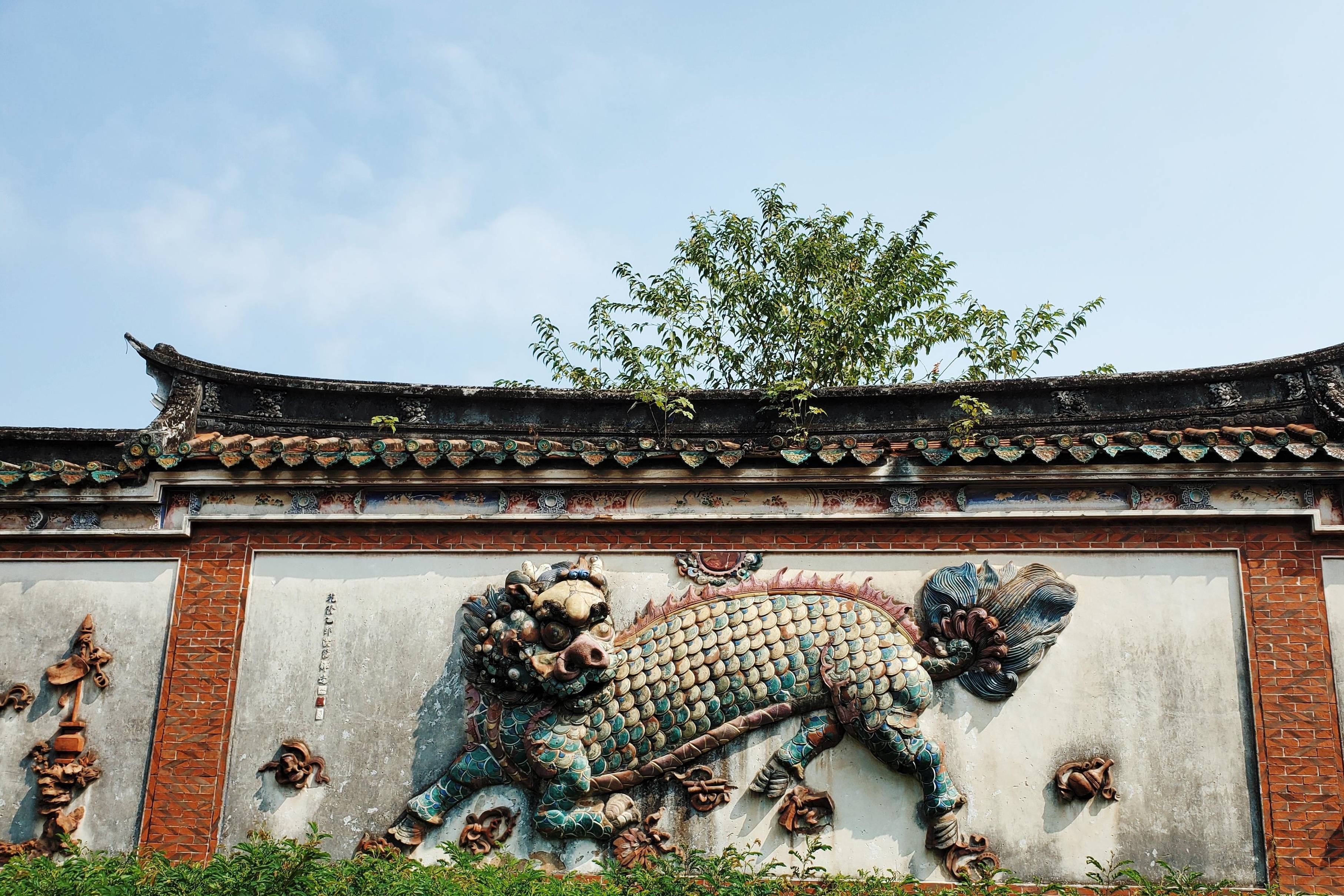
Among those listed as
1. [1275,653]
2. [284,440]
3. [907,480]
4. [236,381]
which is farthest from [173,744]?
[1275,653]

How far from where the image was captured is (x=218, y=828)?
786cm

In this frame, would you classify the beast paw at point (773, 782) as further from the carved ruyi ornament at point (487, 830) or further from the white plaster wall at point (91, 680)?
the white plaster wall at point (91, 680)

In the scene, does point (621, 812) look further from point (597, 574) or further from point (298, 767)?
point (298, 767)

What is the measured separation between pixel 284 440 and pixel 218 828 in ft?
9.97

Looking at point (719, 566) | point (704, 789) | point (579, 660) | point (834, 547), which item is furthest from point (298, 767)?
point (834, 547)

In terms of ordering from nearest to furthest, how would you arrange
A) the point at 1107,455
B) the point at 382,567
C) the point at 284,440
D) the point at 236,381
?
the point at 1107,455 → the point at 382,567 → the point at 284,440 → the point at 236,381

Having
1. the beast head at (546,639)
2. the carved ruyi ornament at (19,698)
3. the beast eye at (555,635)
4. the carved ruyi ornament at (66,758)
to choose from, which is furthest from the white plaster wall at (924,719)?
the carved ruyi ornament at (19,698)

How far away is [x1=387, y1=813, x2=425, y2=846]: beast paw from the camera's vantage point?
25.2ft

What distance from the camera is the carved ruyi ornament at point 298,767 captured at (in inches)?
311

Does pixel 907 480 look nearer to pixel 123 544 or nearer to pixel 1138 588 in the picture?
pixel 1138 588

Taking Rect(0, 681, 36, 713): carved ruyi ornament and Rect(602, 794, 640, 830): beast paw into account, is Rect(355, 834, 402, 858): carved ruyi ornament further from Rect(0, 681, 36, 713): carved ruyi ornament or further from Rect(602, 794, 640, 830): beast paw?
Rect(0, 681, 36, 713): carved ruyi ornament

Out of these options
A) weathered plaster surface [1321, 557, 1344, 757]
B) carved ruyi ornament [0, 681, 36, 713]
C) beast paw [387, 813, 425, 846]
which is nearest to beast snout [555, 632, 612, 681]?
beast paw [387, 813, 425, 846]

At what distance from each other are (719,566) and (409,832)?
2.89 metres

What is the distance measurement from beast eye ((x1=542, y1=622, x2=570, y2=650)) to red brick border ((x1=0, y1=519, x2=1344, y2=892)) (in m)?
0.75
